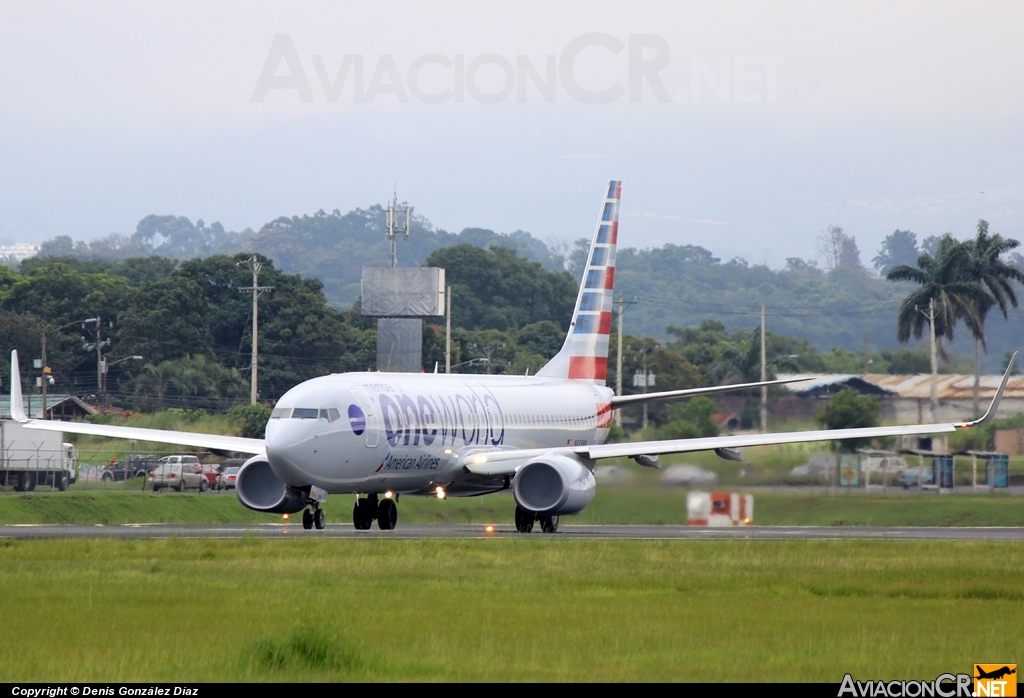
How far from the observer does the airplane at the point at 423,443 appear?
33.4 metres

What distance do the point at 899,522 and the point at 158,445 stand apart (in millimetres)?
54440

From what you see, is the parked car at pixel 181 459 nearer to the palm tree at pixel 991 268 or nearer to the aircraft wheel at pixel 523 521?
the aircraft wheel at pixel 523 521

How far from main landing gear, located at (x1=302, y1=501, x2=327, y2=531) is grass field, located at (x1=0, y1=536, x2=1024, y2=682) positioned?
17.2 feet

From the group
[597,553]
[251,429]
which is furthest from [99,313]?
[597,553]

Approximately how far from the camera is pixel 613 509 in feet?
134

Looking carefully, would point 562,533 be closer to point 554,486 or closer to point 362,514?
point 554,486

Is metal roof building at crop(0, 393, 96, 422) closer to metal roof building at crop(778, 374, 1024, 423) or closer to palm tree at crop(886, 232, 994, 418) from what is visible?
metal roof building at crop(778, 374, 1024, 423)

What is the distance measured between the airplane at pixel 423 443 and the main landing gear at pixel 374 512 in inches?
1.3

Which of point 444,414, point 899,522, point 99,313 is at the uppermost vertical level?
point 99,313

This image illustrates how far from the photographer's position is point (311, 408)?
33.3 metres

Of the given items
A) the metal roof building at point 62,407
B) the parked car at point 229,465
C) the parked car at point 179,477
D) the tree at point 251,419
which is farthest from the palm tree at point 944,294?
the metal roof building at point 62,407

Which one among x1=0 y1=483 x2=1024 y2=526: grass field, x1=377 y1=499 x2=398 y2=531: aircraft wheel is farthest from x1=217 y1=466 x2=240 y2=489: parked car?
x1=377 y1=499 x2=398 y2=531: aircraft wheel

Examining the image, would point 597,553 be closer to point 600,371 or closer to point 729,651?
point 729,651

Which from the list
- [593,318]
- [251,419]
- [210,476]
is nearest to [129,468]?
[210,476]
